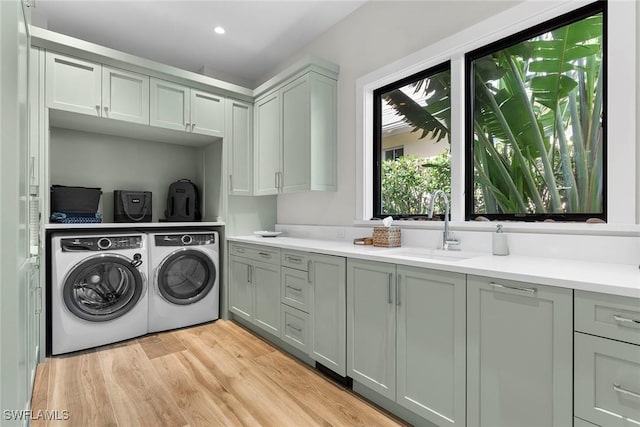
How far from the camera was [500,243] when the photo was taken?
6.05 feet

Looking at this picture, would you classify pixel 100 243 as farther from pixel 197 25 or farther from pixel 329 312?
pixel 197 25

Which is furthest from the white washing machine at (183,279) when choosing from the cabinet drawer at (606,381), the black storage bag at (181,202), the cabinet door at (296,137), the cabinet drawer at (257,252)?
the cabinet drawer at (606,381)

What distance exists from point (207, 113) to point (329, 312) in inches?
94.8

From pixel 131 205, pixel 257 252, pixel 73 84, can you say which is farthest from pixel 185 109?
pixel 257 252

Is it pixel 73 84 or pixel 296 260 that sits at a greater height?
pixel 73 84

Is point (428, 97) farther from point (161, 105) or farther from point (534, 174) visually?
point (161, 105)

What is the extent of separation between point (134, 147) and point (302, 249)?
246 centimetres

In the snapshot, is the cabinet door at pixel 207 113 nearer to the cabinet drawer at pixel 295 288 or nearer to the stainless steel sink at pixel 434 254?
the cabinet drawer at pixel 295 288

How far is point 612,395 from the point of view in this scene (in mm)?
1064

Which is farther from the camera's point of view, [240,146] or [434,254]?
[240,146]

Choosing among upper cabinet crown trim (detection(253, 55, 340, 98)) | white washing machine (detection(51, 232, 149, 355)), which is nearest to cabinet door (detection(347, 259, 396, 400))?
upper cabinet crown trim (detection(253, 55, 340, 98))

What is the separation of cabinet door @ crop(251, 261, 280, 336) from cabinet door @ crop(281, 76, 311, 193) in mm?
791

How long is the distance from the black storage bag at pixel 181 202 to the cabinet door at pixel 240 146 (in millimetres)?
490

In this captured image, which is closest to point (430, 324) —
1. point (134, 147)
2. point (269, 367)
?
→ point (269, 367)
